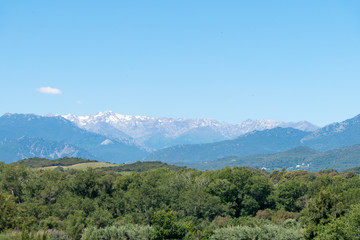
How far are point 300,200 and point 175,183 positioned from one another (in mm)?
29038

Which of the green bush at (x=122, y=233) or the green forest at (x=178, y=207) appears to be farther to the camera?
the green bush at (x=122, y=233)

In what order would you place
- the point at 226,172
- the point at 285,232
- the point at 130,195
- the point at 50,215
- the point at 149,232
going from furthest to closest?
1. the point at 226,172
2. the point at 130,195
3. the point at 50,215
4. the point at 149,232
5. the point at 285,232

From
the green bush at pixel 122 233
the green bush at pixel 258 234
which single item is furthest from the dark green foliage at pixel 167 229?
the green bush at pixel 258 234

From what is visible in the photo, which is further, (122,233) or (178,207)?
(178,207)

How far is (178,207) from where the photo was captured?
8538cm

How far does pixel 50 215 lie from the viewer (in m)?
82.0

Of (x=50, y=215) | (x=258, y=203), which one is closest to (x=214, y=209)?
(x=258, y=203)

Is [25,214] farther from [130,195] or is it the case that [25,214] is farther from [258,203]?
[258,203]

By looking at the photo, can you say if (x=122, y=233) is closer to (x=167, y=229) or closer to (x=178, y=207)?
(x=167, y=229)

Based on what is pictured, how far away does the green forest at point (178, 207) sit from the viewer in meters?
61.2

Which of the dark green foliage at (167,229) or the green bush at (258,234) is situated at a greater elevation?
the dark green foliage at (167,229)

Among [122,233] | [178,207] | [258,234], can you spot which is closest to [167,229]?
[122,233]

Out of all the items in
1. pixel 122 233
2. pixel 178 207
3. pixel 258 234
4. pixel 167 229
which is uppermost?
pixel 178 207

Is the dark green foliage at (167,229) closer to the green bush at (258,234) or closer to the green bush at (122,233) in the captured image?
the green bush at (122,233)
